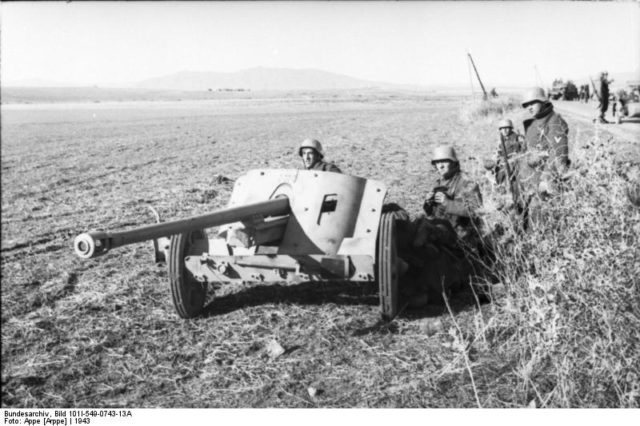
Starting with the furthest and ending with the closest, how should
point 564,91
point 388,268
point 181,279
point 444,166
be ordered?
point 564,91 < point 444,166 < point 181,279 < point 388,268

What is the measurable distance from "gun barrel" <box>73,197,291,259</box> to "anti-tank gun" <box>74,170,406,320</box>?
14 mm

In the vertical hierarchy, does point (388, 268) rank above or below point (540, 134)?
below

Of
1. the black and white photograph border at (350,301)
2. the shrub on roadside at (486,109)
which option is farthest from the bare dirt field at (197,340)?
the shrub on roadside at (486,109)

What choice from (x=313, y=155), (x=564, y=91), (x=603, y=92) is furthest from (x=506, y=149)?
(x=564, y=91)

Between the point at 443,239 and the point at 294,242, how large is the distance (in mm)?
1622

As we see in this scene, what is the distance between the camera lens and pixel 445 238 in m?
6.44

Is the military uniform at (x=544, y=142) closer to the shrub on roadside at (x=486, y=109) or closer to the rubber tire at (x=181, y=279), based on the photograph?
the rubber tire at (x=181, y=279)

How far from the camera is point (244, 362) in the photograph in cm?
510

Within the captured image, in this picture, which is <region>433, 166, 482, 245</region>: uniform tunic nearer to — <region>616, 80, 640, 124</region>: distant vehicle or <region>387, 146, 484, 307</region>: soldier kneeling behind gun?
<region>387, 146, 484, 307</region>: soldier kneeling behind gun

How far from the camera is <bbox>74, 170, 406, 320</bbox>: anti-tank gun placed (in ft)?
18.1

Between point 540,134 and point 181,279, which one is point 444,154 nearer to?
point 540,134

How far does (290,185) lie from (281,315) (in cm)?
128

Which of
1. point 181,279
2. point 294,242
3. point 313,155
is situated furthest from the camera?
point 313,155
